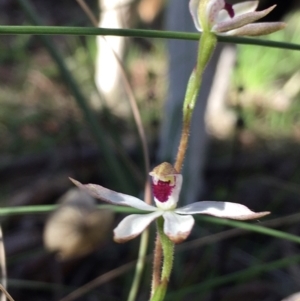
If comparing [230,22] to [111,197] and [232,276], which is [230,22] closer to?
[111,197]

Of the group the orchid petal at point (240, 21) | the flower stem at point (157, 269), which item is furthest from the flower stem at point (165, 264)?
the orchid petal at point (240, 21)

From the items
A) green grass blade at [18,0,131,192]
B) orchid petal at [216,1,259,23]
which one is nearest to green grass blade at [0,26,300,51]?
orchid petal at [216,1,259,23]

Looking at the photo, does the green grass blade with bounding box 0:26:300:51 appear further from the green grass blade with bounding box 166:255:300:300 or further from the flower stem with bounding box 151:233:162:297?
the green grass blade with bounding box 166:255:300:300

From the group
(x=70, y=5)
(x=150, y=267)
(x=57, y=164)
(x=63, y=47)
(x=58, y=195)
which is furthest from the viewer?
(x=70, y=5)

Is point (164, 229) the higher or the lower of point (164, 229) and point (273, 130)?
the higher

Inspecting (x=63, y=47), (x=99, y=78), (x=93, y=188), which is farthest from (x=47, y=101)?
(x=93, y=188)

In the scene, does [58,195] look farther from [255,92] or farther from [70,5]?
[70,5]

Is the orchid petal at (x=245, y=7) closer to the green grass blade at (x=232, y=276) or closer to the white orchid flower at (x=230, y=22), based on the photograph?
the white orchid flower at (x=230, y=22)
